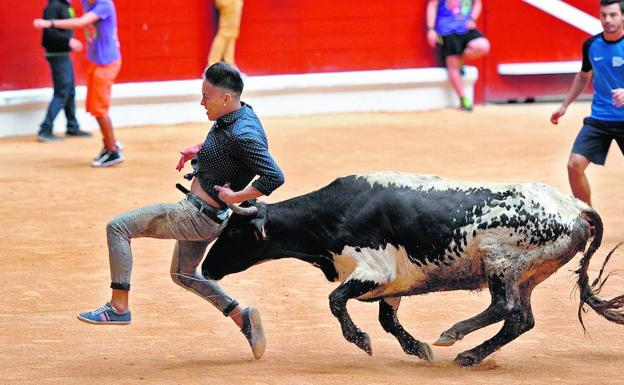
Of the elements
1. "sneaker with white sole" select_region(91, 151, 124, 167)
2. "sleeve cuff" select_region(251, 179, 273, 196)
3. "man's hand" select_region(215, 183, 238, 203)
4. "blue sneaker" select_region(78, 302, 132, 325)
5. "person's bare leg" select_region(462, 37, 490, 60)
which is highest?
"sleeve cuff" select_region(251, 179, 273, 196)

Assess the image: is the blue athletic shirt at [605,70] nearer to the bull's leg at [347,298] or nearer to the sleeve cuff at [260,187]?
the bull's leg at [347,298]

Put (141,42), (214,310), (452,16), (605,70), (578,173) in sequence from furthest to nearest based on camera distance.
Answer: (452,16) < (141,42) < (578,173) < (605,70) < (214,310)

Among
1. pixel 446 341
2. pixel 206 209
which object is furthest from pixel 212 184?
pixel 446 341

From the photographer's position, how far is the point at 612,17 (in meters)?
7.72

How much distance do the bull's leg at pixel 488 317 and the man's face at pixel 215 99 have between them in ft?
4.39

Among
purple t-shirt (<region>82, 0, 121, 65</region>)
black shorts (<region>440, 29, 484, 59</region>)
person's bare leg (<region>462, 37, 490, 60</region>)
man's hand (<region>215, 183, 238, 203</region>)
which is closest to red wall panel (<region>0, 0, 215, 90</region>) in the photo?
purple t-shirt (<region>82, 0, 121, 65</region>)

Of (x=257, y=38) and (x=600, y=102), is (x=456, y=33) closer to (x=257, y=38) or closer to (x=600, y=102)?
(x=257, y=38)

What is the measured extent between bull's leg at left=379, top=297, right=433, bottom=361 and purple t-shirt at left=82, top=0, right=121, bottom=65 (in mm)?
6164

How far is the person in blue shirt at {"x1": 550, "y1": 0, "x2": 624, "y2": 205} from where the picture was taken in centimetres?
792

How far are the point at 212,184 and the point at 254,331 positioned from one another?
0.73 m

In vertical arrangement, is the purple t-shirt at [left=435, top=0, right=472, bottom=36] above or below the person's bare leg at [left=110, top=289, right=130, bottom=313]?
below

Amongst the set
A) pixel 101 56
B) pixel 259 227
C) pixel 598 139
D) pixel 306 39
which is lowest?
pixel 306 39

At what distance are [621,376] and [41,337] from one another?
2742 millimetres

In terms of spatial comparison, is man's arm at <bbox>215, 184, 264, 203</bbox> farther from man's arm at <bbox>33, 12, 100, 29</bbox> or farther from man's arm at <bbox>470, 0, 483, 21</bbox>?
man's arm at <bbox>470, 0, 483, 21</bbox>
